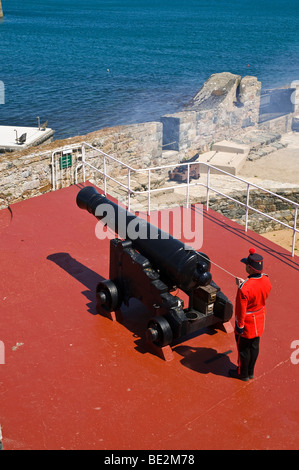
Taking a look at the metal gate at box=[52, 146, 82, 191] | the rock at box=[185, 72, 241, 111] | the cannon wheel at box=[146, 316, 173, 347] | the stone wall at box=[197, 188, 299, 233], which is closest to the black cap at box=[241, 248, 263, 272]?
the cannon wheel at box=[146, 316, 173, 347]

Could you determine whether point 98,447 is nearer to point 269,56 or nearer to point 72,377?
point 72,377

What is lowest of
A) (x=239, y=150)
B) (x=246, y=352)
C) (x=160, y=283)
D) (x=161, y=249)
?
(x=239, y=150)

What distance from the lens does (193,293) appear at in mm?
5871

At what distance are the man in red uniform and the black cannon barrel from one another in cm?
45

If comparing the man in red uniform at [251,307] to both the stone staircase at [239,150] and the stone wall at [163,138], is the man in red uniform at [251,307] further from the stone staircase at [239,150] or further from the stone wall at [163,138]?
the stone staircase at [239,150]

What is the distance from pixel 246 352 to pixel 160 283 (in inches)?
44.7

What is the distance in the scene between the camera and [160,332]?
5.65 metres

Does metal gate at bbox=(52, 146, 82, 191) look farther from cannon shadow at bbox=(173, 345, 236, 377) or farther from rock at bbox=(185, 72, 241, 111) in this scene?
rock at bbox=(185, 72, 241, 111)

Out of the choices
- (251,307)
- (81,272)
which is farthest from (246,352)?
(81,272)

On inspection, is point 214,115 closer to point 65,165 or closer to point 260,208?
point 260,208

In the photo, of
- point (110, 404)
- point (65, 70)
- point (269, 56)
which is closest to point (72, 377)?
point (110, 404)

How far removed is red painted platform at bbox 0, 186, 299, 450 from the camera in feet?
15.9

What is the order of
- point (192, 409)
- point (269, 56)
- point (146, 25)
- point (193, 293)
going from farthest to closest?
1. point (146, 25)
2. point (269, 56)
3. point (193, 293)
4. point (192, 409)

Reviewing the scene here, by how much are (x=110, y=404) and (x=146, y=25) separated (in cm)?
8965
